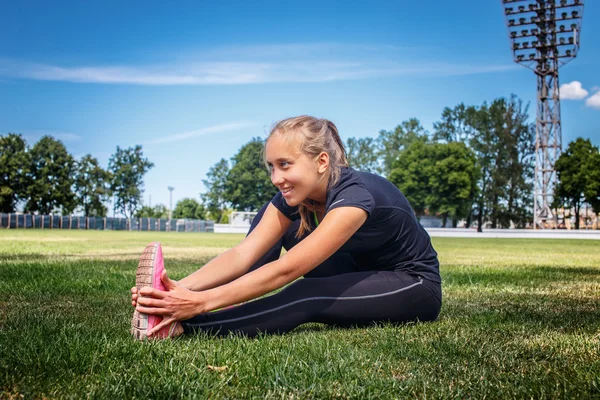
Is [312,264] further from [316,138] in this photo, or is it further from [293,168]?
[316,138]

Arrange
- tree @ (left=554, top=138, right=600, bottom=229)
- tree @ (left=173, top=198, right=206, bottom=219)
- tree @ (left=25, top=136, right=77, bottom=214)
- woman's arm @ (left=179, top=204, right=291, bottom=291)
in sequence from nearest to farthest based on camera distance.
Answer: woman's arm @ (left=179, top=204, right=291, bottom=291)
tree @ (left=554, top=138, right=600, bottom=229)
tree @ (left=25, top=136, right=77, bottom=214)
tree @ (left=173, top=198, right=206, bottom=219)

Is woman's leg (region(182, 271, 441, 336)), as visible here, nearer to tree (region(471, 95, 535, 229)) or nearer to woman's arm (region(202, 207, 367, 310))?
woman's arm (region(202, 207, 367, 310))

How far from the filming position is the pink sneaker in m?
2.88

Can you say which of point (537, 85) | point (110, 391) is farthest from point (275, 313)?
point (537, 85)

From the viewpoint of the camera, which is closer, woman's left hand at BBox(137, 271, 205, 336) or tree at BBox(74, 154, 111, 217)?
woman's left hand at BBox(137, 271, 205, 336)

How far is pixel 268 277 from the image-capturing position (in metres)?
3.05

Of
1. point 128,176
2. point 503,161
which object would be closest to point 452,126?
point 503,161

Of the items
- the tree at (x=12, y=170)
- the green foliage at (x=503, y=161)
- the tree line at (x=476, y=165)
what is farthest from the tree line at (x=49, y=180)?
the green foliage at (x=503, y=161)

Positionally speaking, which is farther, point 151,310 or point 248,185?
point 248,185

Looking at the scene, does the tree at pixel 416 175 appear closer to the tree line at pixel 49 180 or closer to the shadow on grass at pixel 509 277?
the tree line at pixel 49 180

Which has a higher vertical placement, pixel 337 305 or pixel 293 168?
pixel 293 168

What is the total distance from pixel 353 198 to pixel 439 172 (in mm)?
58973

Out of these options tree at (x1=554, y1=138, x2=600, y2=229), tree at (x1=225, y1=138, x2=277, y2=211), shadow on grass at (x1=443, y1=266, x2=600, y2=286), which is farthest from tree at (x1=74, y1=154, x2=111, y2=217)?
shadow on grass at (x1=443, y1=266, x2=600, y2=286)

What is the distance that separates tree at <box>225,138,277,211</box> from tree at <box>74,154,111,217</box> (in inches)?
631
